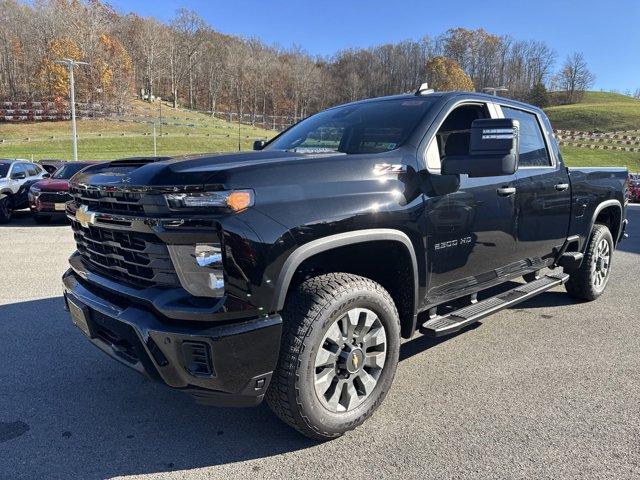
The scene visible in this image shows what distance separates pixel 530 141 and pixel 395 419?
2719 millimetres

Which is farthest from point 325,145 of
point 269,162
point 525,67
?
point 525,67

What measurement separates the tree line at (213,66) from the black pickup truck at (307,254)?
243ft

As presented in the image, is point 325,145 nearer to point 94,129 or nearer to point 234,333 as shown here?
point 234,333

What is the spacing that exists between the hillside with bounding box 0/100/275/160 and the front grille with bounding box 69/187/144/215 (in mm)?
35541

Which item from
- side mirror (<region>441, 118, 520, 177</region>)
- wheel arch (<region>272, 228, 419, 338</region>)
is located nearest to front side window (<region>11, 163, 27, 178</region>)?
wheel arch (<region>272, 228, 419, 338</region>)

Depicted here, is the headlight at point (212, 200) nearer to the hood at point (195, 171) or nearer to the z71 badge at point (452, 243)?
the hood at point (195, 171)

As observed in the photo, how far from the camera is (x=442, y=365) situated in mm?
3918

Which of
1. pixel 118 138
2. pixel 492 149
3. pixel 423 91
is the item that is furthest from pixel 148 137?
pixel 492 149

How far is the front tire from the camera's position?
260 cm

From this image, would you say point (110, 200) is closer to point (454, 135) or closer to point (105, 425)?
point (105, 425)

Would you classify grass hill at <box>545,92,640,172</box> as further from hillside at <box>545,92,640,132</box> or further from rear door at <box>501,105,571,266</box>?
rear door at <box>501,105,571,266</box>

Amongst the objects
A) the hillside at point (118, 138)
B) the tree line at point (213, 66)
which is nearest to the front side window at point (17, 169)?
the hillside at point (118, 138)

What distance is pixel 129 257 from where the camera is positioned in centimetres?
269

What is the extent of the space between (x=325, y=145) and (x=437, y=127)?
2.68 feet
